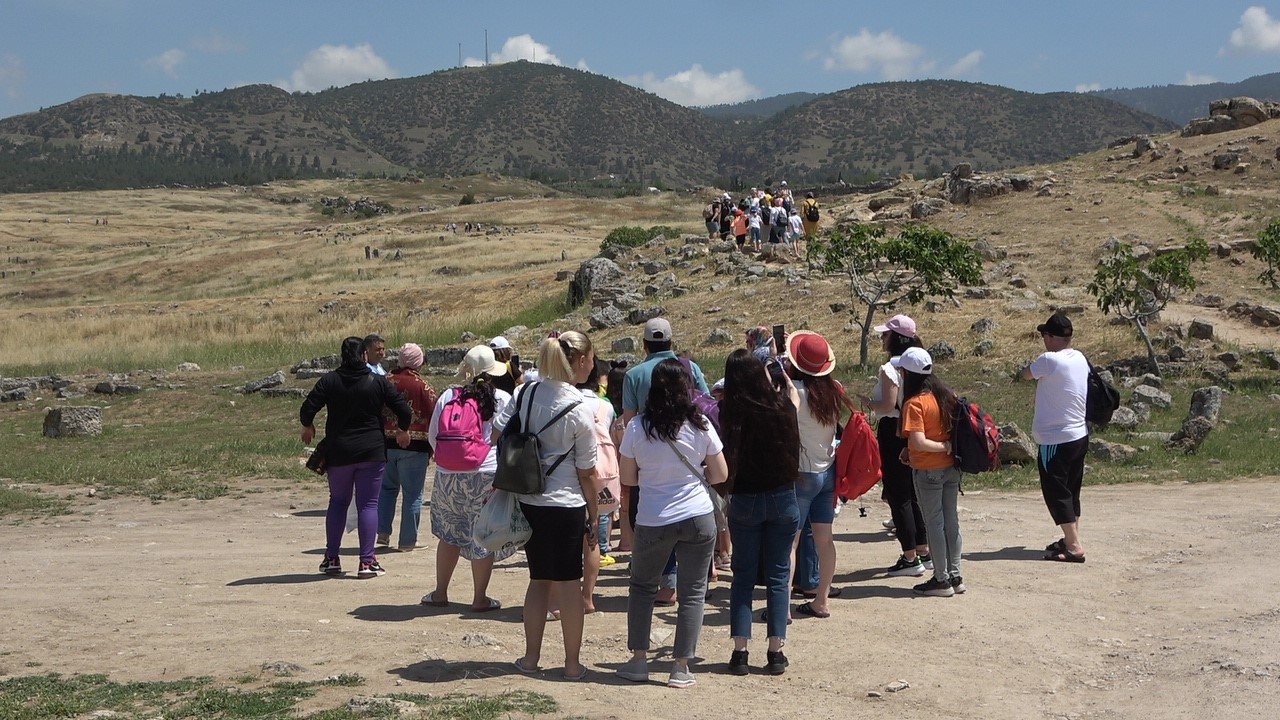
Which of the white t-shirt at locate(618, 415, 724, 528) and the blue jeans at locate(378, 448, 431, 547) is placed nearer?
the white t-shirt at locate(618, 415, 724, 528)

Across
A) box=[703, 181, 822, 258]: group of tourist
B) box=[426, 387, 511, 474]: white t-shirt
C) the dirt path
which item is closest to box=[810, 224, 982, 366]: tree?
box=[703, 181, 822, 258]: group of tourist

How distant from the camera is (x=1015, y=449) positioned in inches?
575

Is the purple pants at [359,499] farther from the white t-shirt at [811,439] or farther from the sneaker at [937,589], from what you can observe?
the sneaker at [937,589]

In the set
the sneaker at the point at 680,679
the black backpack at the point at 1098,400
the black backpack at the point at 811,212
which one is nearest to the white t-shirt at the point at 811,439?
the sneaker at the point at 680,679

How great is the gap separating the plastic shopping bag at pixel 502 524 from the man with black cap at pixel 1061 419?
4568 millimetres

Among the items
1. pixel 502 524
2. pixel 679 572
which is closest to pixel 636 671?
pixel 679 572

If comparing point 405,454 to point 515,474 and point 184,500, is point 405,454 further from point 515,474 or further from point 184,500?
point 184,500

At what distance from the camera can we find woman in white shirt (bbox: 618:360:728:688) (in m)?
6.27

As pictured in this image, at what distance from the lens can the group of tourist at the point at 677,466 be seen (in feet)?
20.9

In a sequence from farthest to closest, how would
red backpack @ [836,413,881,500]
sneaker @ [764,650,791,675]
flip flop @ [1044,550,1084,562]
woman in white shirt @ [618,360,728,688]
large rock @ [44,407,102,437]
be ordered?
1. large rock @ [44,407,102,437]
2. flip flop @ [1044,550,1084,562]
3. red backpack @ [836,413,881,500]
4. sneaker @ [764,650,791,675]
5. woman in white shirt @ [618,360,728,688]

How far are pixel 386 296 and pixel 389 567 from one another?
33445 millimetres

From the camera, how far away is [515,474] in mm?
6273

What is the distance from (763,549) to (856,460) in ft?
4.37

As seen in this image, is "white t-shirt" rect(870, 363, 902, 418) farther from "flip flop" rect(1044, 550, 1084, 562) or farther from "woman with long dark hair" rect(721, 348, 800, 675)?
"flip flop" rect(1044, 550, 1084, 562)
